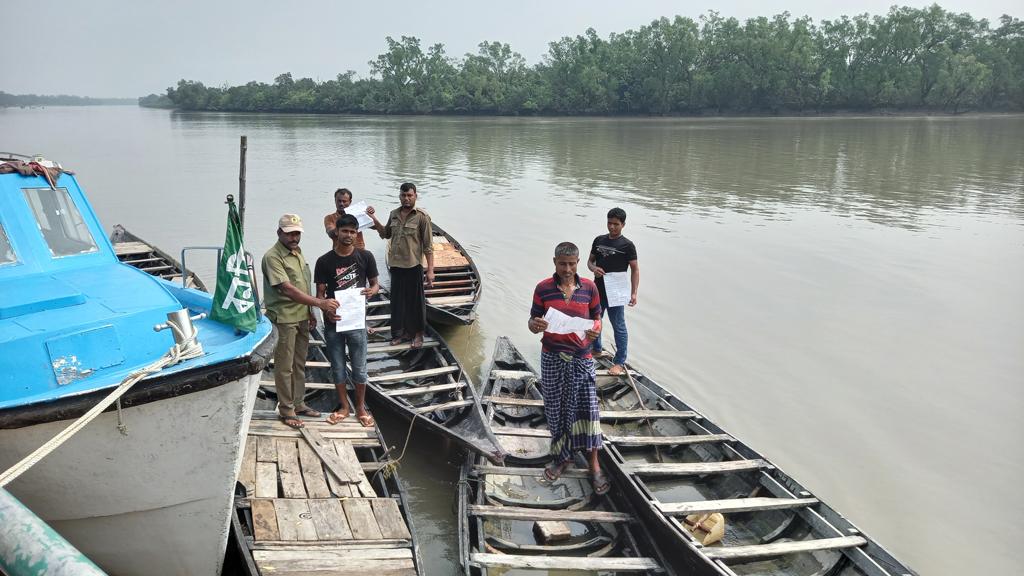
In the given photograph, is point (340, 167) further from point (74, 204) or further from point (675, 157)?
point (74, 204)

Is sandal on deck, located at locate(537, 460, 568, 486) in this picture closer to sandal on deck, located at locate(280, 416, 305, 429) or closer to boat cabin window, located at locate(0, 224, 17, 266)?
sandal on deck, located at locate(280, 416, 305, 429)

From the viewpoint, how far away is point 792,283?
13695 millimetres

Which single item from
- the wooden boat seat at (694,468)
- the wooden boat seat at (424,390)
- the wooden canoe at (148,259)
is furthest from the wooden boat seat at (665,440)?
the wooden canoe at (148,259)

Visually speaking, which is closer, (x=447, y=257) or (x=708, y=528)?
(x=708, y=528)

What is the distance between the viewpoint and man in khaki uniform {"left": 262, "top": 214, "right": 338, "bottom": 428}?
19.6 ft

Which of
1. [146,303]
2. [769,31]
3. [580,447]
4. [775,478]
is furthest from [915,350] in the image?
[769,31]

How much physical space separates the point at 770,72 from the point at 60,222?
79.7 meters

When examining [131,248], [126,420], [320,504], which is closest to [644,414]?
[320,504]

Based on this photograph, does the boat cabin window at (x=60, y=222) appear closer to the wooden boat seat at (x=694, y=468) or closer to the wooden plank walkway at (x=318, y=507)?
the wooden plank walkway at (x=318, y=507)

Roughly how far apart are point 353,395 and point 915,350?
8.51 metres

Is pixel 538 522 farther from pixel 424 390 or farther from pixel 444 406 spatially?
pixel 424 390

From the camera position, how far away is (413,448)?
24.9 feet

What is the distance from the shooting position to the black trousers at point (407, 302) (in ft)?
29.4

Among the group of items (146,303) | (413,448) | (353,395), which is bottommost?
(413,448)
